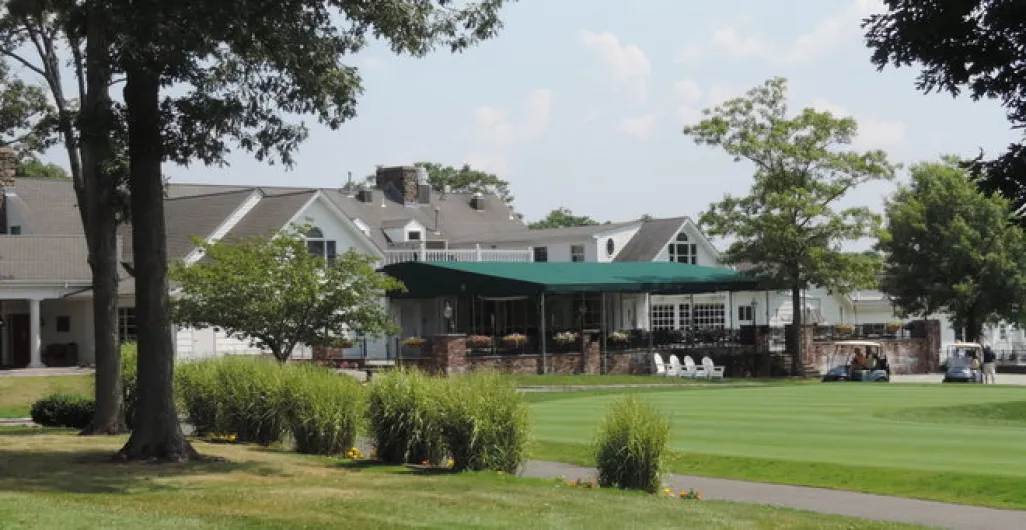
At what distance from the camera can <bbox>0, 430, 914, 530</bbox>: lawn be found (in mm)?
11531

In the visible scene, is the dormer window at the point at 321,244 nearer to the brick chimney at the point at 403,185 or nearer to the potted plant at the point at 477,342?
the potted plant at the point at 477,342

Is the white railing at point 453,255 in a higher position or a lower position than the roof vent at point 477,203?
lower

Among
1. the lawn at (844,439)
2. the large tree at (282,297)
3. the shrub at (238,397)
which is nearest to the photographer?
the lawn at (844,439)

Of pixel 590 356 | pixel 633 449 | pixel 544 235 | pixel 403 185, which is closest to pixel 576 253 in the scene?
pixel 544 235

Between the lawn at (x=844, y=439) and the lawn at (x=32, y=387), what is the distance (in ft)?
45.8

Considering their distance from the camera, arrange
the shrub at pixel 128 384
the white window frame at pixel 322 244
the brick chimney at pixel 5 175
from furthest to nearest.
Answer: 1. the white window frame at pixel 322 244
2. the brick chimney at pixel 5 175
3. the shrub at pixel 128 384

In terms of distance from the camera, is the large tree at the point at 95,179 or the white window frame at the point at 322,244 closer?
the large tree at the point at 95,179

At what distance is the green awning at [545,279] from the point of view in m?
46.3

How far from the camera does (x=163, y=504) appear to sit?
12.6m

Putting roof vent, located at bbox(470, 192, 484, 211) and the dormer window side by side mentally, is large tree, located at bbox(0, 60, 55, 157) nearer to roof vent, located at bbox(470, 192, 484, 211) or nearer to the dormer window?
the dormer window

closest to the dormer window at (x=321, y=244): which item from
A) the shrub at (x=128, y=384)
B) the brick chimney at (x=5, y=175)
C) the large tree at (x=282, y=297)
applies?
the brick chimney at (x=5, y=175)

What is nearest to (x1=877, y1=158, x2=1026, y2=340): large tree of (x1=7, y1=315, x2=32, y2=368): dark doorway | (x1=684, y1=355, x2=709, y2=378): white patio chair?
(x1=684, y1=355, x2=709, y2=378): white patio chair

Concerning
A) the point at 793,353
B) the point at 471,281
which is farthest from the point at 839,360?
the point at 471,281

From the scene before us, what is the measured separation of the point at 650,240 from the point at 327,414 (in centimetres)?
4636
